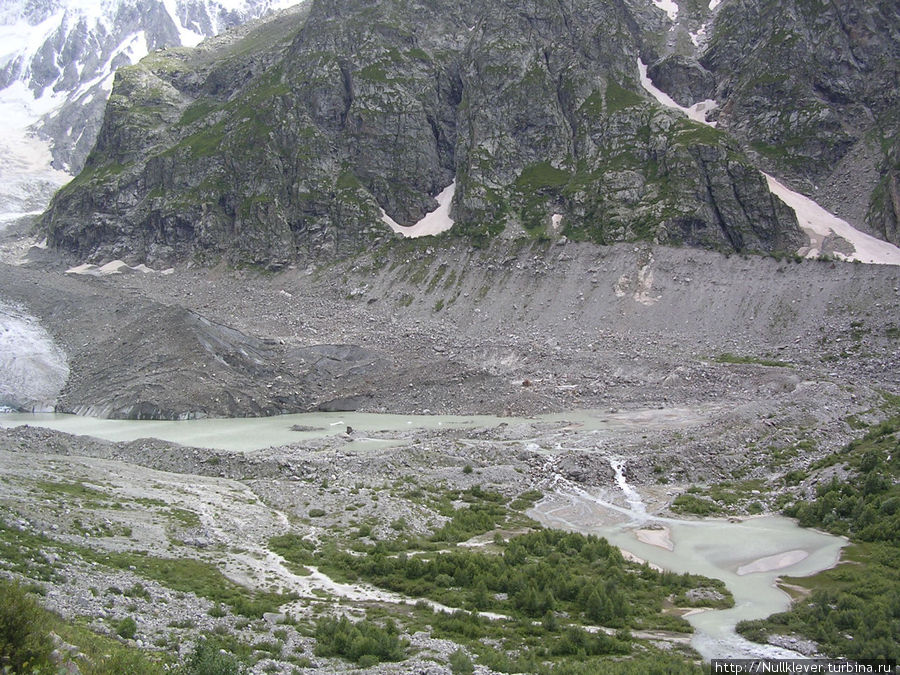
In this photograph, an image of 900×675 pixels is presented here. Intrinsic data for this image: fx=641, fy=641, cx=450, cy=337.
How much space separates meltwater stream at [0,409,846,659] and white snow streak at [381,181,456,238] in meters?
74.6

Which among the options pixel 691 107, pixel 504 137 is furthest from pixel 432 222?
pixel 691 107

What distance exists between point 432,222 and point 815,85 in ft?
269

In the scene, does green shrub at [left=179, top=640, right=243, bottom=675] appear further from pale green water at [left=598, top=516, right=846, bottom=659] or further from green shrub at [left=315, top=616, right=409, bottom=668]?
pale green water at [left=598, top=516, right=846, bottom=659]

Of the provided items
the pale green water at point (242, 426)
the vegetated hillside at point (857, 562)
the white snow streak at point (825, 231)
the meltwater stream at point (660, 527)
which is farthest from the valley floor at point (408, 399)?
the white snow streak at point (825, 231)

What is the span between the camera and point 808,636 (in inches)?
702

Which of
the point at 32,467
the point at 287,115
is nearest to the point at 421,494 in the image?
the point at 32,467

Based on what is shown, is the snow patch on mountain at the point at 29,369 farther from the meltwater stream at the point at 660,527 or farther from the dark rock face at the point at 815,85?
the dark rock face at the point at 815,85

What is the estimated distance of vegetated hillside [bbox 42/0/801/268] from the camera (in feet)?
375

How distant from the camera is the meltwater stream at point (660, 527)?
68.1 ft

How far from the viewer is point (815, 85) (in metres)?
129

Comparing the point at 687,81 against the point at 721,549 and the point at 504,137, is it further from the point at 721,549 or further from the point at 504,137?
the point at 721,549

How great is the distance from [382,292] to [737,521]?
3291 inches

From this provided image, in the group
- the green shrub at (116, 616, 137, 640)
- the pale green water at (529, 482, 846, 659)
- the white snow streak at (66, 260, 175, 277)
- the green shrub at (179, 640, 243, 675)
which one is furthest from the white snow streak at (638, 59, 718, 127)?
the green shrub at (179, 640, 243, 675)

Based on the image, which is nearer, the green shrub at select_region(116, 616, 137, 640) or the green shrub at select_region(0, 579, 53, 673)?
the green shrub at select_region(0, 579, 53, 673)
